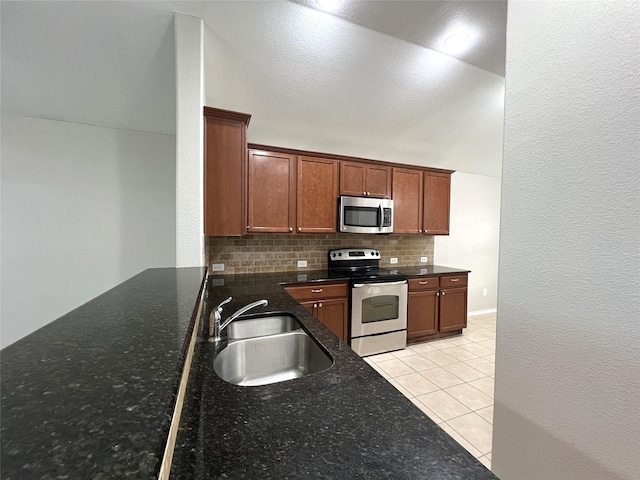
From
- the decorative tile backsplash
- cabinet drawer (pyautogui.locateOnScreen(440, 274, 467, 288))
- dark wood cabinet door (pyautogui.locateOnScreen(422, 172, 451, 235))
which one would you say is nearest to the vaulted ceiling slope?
dark wood cabinet door (pyautogui.locateOnScreen(422, 172, 451, 235))

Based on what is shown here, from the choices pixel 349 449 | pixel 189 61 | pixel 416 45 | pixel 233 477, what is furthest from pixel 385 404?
pixel 416 45

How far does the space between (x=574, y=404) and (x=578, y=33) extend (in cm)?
131

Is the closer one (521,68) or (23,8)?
(521,68)

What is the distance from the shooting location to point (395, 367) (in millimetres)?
2803

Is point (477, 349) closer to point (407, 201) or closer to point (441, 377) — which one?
point (441, 377)

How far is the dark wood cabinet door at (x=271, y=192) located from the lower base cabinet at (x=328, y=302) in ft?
2.32

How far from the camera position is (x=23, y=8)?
1.55 metres

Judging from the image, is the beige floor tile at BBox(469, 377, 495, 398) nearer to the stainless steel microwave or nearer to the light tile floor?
the light tile floor

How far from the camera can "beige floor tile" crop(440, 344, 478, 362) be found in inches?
120

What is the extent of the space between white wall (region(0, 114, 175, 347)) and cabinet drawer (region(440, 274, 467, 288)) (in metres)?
3.41

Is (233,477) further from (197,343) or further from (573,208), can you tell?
(573,208)

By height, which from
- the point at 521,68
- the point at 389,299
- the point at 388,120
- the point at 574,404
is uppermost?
the point at 388,120

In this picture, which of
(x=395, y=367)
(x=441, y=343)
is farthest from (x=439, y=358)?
(x=395, y=367)

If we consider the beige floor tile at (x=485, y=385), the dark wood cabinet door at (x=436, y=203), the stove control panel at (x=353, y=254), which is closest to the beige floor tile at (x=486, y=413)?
the beige floor tile at (x=485, y=385)
